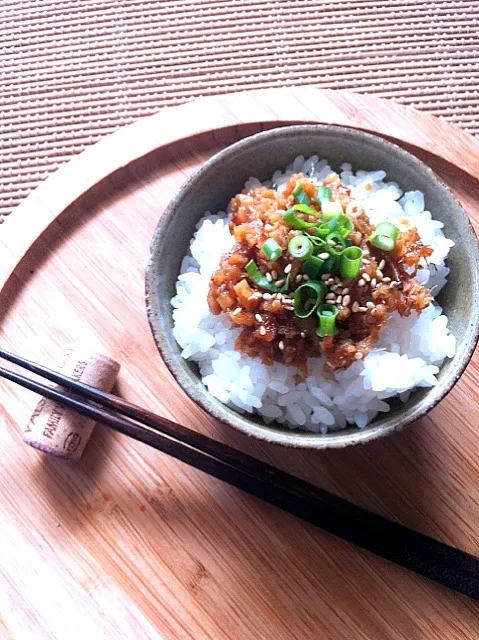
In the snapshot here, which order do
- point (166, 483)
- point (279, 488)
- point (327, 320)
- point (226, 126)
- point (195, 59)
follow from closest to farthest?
point (327, 320) → point (279, 488) → point (166, 483) → point (226, 126) → point (195, 59)

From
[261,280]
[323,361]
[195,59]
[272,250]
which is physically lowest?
[323,361]

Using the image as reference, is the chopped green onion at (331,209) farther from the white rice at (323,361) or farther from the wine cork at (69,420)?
the wine cork at (69,420)

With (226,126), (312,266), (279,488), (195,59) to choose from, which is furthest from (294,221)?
(195,59)

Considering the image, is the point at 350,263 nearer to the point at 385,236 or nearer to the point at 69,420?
the point at 385,236

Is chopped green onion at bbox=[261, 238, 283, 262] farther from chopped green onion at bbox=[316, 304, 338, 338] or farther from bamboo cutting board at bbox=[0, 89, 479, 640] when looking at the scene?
bamboo cutting board at bbox=[0, 89, 479, 640]

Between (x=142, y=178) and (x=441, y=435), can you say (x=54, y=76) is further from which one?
(x=441, y=435)

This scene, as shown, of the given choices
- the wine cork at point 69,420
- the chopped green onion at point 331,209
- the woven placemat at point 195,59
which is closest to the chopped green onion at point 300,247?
the chopped green onion at point 331,209

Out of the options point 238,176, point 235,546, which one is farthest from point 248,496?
point 238,176
